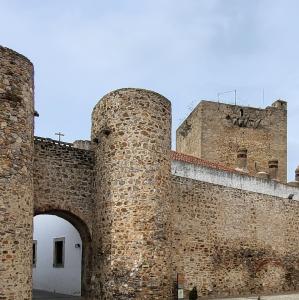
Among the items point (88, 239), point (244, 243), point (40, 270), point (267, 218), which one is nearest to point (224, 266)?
point (244, 243)

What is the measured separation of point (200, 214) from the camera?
16953mm

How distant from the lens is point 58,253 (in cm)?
1962

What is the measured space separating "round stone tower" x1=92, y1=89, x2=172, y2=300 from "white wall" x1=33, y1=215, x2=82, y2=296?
4.02 meters

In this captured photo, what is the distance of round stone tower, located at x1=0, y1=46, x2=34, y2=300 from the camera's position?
1130 cm

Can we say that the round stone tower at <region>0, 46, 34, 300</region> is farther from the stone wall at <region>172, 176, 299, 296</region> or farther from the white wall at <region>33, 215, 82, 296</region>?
the white wall at <region>33, 215, 82, 296</region>

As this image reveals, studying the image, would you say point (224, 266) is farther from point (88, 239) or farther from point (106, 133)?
point (106, 133)

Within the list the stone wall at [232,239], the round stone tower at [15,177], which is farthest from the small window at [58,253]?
the round stone tower at [15,177]

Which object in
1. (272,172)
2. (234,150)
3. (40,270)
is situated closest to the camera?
(40,270)

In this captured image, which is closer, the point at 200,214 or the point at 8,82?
the point at 8,82

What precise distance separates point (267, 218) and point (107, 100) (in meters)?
8.38

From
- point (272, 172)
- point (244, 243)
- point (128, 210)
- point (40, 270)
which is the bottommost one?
point (40, 270)

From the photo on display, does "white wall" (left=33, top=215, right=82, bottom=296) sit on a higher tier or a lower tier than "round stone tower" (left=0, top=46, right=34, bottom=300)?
lower

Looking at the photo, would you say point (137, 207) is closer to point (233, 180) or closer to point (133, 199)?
point (133, 199)

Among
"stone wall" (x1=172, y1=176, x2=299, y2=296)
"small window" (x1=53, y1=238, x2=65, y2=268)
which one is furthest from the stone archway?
"small window" (x1=53, y1=238, x2=65, y2=268)
